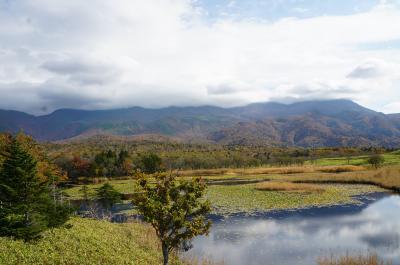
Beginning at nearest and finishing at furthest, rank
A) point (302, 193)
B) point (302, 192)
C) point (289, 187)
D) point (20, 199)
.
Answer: point (20, 199), point (302, 193), point (302, 192), point (289, 187)

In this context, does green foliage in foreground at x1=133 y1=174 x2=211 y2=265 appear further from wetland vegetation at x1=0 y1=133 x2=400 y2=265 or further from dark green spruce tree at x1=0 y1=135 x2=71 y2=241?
dark green spruce tree at x1=0 y1=135 x2=71 y2=241

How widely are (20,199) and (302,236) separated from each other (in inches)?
1159

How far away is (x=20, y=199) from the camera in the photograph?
28047 mm

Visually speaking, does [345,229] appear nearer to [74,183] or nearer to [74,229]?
[74,229]

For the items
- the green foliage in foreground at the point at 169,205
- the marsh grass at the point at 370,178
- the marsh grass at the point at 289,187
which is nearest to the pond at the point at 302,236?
the green foliage in foreground at the point at 169,205

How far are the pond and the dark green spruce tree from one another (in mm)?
14613

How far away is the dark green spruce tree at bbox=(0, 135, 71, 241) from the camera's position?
85.8 feet

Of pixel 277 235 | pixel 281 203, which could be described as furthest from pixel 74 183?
pixel 277 235

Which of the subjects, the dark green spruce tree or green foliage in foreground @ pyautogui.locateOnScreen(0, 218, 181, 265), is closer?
green foliage in foreground @ pyautogui.locateOnScreen(0, 218, 181, 265)

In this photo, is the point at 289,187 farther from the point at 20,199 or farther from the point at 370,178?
the point at 20,199

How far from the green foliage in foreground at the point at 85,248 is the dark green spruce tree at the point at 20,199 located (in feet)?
3.18

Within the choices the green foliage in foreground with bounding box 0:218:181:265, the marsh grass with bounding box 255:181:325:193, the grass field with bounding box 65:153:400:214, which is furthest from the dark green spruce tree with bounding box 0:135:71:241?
the marsh grass with bounding box 255:181:325:193

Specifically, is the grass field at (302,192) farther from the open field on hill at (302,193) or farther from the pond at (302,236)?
the pond at (302,236)

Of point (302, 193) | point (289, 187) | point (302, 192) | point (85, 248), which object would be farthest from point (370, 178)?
point (85, 248)
